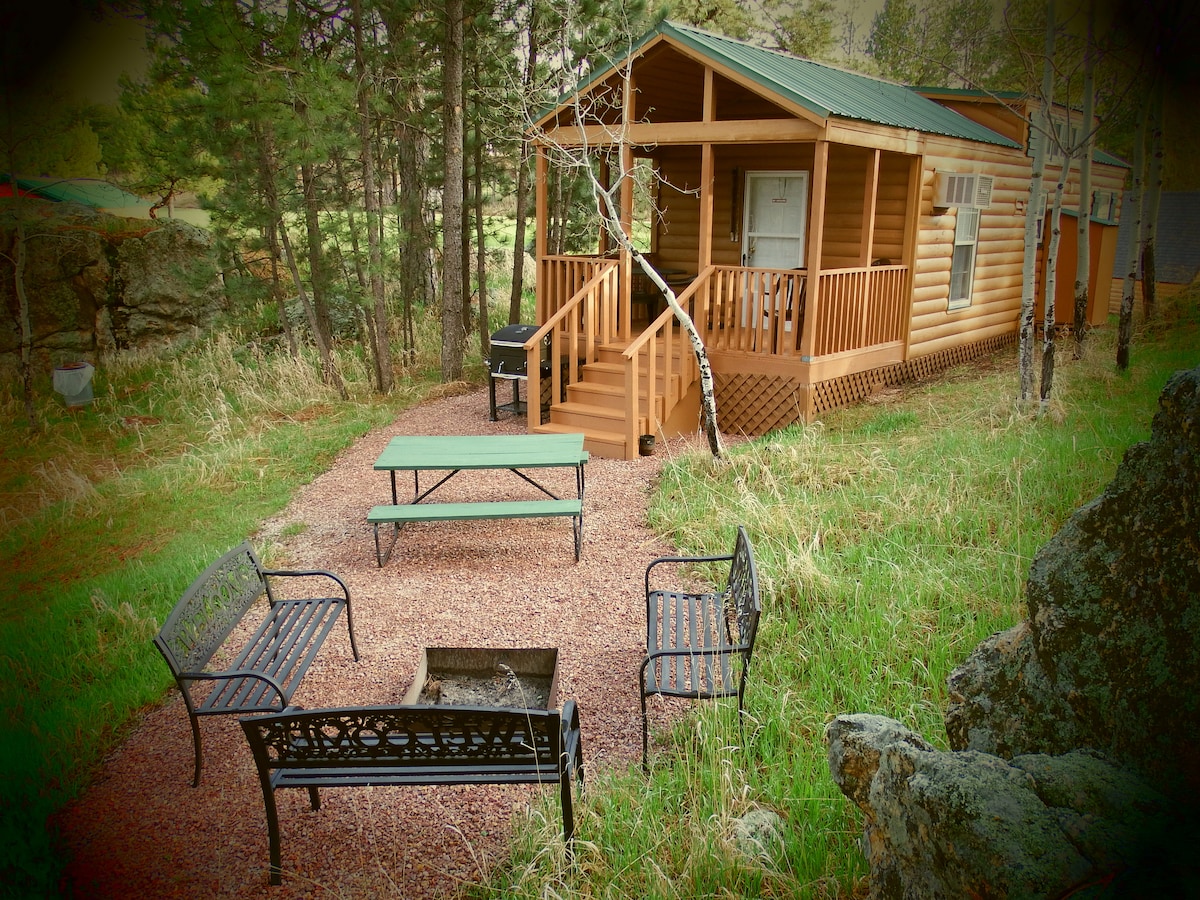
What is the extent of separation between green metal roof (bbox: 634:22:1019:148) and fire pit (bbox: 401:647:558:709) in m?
6.93

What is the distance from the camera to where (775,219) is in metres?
12.8

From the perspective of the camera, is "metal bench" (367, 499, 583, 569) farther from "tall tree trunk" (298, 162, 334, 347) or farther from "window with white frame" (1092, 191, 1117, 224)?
"window with white frame" (1092, 191, 1117, 224)

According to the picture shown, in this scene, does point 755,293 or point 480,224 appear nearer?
point 755,293

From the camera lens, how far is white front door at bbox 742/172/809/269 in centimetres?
1257

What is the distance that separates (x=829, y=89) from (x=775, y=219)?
92.3 inches

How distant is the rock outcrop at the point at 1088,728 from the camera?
137 centimetres

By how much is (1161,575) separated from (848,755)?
1.09m

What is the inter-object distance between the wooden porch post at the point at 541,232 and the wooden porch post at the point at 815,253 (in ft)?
11.1

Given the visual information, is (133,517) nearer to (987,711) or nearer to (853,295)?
(987,711)

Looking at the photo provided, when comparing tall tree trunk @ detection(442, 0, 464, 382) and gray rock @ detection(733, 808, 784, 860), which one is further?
tall tree trunk @ detection(442, 0, 464, 382)

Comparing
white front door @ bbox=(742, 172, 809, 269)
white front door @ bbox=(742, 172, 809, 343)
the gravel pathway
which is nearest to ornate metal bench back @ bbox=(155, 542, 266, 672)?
the gravel pathway

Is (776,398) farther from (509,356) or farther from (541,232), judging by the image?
(541,232)

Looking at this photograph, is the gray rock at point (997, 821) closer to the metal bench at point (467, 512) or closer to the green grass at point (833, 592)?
the green grass at point (833, 592)

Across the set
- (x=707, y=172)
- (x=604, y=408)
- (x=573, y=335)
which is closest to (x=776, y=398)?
(x=604, y=408)
